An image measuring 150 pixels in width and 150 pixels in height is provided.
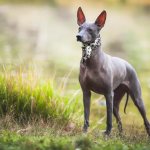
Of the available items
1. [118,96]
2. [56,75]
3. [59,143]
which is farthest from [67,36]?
[59,143]

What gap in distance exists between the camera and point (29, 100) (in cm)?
1034

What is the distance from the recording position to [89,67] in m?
8.82

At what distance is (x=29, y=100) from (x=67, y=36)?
1379 cm

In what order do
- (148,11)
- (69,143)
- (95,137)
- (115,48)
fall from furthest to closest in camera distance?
(148,11) < (115,48) < (95,137) < (69,143)

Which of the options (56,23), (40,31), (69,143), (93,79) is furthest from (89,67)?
(56,23)

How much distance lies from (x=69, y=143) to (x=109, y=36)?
16.5m

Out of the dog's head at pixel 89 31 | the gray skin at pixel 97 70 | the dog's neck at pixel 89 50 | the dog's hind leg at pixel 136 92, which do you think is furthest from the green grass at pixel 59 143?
the dog's hind leg at pixel 136 92

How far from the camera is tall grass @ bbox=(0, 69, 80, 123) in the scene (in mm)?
10125

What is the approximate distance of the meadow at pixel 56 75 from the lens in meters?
8.43

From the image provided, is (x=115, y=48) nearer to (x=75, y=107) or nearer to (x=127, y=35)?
(x=127, y=35)

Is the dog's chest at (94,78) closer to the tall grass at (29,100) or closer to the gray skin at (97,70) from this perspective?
the gray skin at (97,70)

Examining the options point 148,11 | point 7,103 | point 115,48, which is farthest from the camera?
point 148,11

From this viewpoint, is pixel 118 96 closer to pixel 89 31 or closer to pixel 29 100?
pixel 29 100

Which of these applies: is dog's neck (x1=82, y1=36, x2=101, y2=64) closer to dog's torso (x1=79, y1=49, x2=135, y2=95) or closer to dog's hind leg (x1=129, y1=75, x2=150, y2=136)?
dog's torso (x1=79, y1=49, x2=135, y2=95)
